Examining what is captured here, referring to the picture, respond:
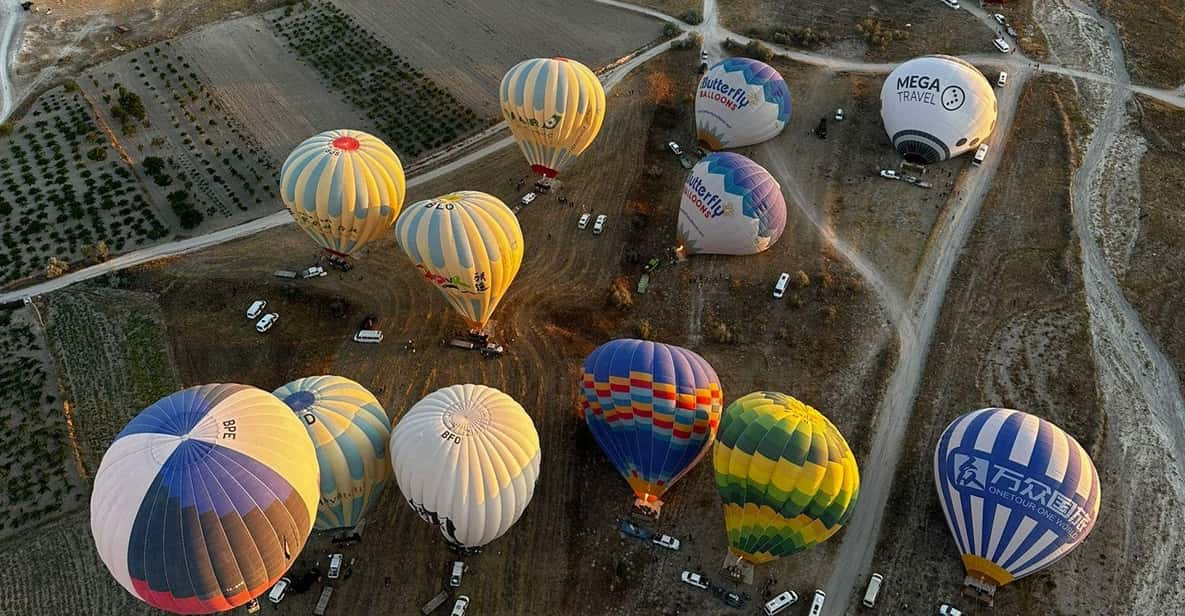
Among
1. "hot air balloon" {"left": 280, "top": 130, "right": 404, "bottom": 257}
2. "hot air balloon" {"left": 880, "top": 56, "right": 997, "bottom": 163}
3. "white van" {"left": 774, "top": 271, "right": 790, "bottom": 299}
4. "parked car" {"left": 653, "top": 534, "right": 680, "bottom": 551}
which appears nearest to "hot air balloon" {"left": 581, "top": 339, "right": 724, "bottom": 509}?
"parked car" {"left": 653, "top": 534, "right": 680, "bottom": 551}

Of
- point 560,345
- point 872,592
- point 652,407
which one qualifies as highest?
point 652,407

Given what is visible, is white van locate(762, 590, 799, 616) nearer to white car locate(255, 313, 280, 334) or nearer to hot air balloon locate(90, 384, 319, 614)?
hot air balloon locate(90, 384, 319, 614)

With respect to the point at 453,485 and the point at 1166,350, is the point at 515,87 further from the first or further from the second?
the point at 1166,350

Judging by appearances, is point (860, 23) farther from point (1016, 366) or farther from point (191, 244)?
point (191, 244)

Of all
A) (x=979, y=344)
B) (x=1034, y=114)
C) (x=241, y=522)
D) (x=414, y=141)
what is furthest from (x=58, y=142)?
(x=1034, y=114)

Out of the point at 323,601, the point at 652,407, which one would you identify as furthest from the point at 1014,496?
the point at 323,601
